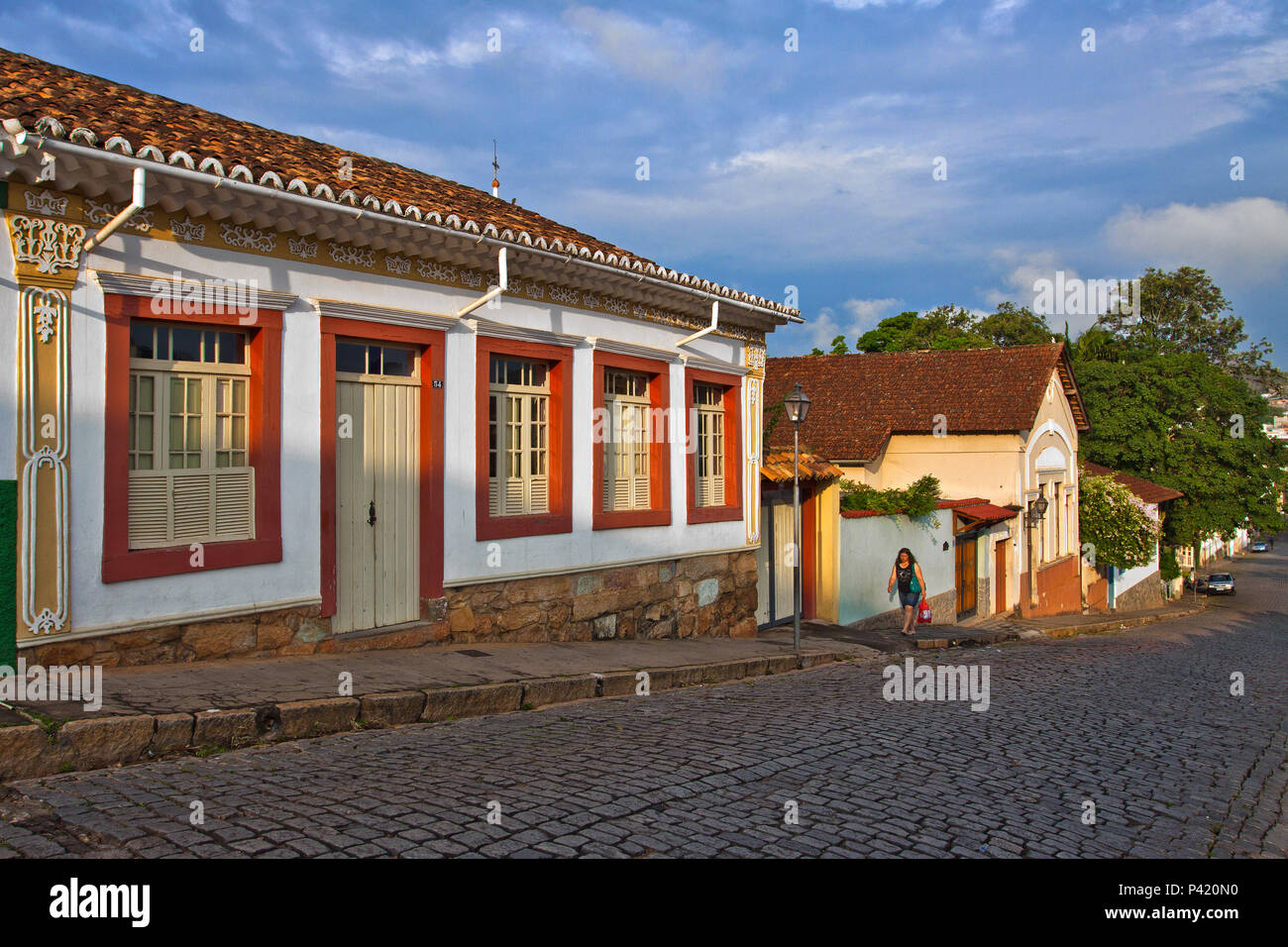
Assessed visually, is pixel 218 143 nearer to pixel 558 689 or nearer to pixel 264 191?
pixel 264 191

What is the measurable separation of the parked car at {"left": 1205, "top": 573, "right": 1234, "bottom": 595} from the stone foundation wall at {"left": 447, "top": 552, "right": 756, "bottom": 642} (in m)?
34.4

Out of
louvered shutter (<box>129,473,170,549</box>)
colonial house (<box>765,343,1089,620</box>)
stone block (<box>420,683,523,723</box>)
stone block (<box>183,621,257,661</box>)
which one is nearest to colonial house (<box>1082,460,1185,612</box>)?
colonial house (<box>765,343,1089,620</box>)

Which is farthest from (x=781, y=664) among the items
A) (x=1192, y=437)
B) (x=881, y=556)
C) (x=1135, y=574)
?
(x=1135, y=574)

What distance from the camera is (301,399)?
780 centimetres

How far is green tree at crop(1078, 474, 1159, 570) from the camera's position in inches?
1089

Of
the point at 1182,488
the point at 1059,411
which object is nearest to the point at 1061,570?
the point at 1059,411

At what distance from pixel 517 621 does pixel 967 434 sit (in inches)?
636

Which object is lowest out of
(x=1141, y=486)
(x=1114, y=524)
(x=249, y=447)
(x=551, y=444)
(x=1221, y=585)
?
(x=1221, y=585)

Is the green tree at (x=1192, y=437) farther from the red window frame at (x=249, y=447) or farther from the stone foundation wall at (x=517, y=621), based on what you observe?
the red window frame at (x=249, y=447)

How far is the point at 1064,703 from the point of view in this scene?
9375 mm

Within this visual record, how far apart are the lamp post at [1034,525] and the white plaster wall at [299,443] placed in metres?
14.9

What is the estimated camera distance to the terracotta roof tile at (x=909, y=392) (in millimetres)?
22328

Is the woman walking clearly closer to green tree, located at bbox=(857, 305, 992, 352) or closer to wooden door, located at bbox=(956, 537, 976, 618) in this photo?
wooden door, located at bbox=(956, 537, 976, 618)
